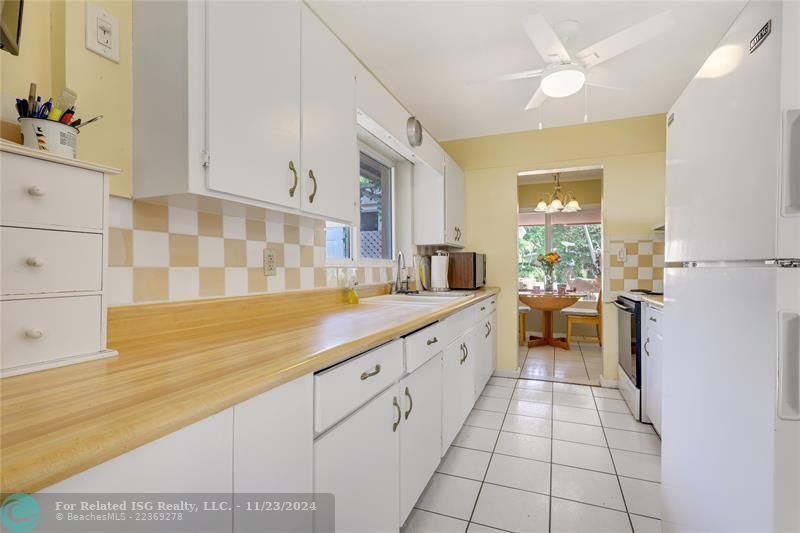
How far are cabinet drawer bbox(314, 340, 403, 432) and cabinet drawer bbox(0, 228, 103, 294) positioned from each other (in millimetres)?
580

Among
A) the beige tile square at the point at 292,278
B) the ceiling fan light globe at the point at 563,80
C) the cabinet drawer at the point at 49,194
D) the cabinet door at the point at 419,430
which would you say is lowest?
the cabinet door at the point at 419,430

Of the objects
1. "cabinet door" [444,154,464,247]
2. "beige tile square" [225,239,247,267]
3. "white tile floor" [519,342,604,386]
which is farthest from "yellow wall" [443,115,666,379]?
"beige tile square" [225,239,247,267]

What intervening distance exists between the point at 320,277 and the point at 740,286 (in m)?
1.71

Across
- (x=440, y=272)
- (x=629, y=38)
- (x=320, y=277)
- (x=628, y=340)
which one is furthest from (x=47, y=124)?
(x=628, y=340)

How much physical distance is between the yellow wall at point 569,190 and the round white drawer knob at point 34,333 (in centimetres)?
570

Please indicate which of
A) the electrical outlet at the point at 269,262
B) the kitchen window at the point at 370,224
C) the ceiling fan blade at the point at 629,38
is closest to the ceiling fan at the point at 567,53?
the ceiling fan blade at the point at 629,38

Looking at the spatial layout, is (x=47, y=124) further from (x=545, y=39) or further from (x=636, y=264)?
(x=636, y=264)

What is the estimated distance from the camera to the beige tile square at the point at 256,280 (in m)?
A: 1.54

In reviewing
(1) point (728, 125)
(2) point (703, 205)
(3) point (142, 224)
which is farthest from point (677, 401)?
(3) point (142, 224)

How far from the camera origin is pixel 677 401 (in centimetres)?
125

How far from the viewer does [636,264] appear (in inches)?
132

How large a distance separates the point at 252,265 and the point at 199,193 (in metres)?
0.56

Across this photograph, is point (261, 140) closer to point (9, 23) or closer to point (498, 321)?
point (9, 23)

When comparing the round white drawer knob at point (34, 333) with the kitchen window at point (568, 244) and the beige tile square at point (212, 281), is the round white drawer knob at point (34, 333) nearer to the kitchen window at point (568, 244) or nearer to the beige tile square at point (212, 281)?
the beige tile square at point (212, 281)
